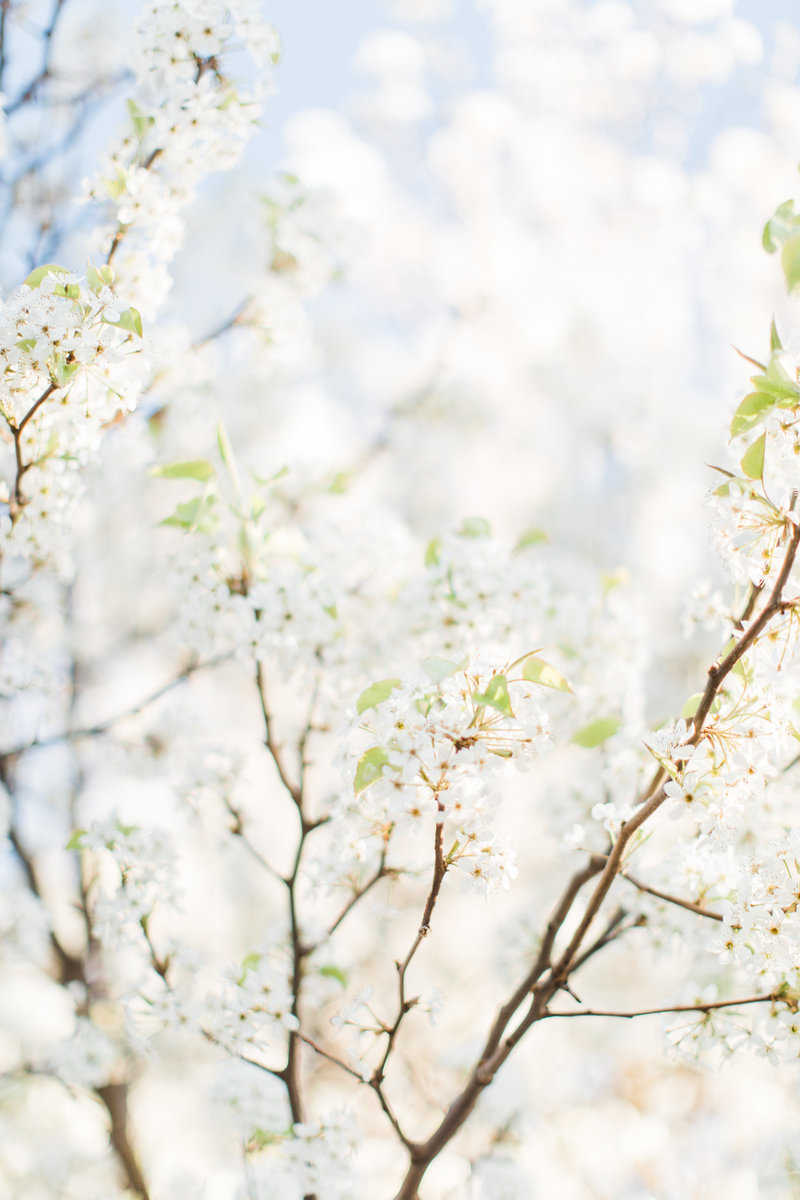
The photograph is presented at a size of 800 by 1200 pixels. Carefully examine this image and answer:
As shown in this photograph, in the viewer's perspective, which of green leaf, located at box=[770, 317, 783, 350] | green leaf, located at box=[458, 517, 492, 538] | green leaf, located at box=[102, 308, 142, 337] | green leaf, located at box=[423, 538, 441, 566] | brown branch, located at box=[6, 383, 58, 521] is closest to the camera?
green leaf, located at box=[770, 317, 783, 350]

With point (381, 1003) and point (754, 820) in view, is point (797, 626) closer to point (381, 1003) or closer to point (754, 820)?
point (754, 820)

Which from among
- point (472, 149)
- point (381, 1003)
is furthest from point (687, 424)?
point (381, 1003)

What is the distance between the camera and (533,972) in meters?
1.58

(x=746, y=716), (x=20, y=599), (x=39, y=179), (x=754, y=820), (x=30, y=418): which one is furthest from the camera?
(x=39, y=179)

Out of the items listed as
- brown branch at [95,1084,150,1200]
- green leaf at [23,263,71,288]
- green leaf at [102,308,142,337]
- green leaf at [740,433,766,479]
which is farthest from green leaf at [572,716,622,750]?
brown branch at [95,1084,150,1200]

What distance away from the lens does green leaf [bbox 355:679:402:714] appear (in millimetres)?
1176

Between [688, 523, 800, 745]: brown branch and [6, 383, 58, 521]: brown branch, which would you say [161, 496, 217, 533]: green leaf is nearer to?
[6, 383, 58, 521]: brown branch

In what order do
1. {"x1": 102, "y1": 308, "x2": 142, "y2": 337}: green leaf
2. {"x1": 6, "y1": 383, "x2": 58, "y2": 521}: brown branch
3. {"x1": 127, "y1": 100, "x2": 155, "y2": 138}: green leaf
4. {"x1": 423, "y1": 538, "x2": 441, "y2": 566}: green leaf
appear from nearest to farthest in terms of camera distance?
1. {"x1": 102, "y1": 308, "x2": 142, "y2": 337}: green leaf
2. {"x1": 6, "y1": 383, "x2": 58, "y2": 521}: brown branch
3. {"x1": 127, "y1": 100, "x2": 155, "y2": 138}: green leaf
4. {"x1": 423, "y1": 538, "x2": 441, "y2": 566}: green leaf

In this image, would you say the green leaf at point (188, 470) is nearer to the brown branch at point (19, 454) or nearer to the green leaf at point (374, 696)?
the brown branch at point (19, 454)

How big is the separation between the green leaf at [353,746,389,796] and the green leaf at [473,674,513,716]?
153 millimetres

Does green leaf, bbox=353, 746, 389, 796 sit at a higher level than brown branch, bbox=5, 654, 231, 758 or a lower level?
lower

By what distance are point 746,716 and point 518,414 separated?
6.61m

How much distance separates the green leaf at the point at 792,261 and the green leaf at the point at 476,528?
1.31m

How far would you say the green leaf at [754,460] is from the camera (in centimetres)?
106
